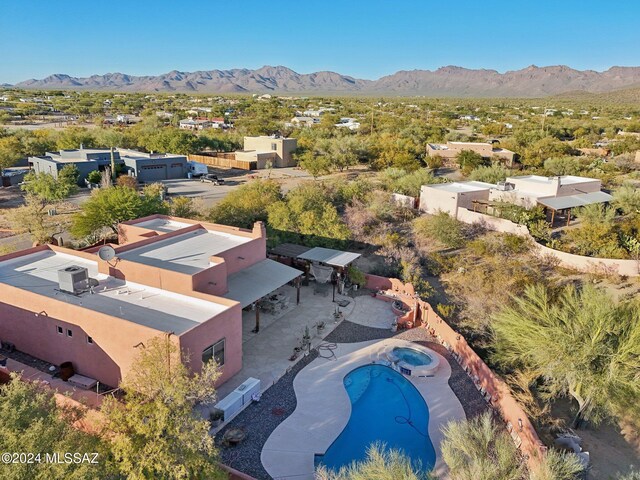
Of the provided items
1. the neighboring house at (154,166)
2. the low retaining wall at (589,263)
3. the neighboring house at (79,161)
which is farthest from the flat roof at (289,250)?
the neighboring house at (154,166)

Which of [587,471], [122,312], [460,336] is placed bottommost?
[587,471]

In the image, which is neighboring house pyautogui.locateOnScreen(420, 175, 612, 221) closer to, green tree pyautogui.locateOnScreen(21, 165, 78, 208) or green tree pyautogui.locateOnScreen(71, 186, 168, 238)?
green tree pyautogui.locateOnScreen(71, 186, 168, 238)

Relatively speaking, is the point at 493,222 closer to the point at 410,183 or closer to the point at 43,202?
the point at 410,183

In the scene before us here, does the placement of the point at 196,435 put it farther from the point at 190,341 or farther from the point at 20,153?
the point at 20,153

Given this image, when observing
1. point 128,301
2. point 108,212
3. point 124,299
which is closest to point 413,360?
point 128,301

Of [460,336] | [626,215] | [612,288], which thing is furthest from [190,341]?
[626,215]
